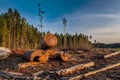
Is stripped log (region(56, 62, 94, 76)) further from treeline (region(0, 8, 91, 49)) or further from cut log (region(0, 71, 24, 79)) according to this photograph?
treeline (region(0, 8, 91, 49))

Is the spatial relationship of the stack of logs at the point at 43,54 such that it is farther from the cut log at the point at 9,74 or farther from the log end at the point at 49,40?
the cut log at the point at 9,74

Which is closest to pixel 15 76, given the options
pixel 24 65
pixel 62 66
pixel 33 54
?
pixel 24 65

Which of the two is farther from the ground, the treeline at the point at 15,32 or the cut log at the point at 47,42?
the treeline at the point at 15,32

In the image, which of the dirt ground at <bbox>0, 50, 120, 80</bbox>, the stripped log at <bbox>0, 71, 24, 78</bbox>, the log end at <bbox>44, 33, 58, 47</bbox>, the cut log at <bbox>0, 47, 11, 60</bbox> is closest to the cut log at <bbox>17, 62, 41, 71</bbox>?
the dirt ground at <bbox>0, 50, 120, 80</bbox>

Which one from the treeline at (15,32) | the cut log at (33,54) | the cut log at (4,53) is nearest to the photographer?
the cut log at (33,54)

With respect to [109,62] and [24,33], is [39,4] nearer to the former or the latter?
[24,33]

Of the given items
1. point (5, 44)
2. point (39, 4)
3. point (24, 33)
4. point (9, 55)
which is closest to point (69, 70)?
point (9, 55)

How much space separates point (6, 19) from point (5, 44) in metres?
7.99

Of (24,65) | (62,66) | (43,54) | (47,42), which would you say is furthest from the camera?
(47,42)

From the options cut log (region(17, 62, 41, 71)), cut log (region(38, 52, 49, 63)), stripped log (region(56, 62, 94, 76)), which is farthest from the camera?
cut log (region(38, 52, 49, 63))

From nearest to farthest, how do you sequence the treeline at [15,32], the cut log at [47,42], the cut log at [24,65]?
the cut log at [24,65]
the cut log at [47,42]
the treeline at [15,32]

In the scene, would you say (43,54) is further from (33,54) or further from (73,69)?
(73,69)

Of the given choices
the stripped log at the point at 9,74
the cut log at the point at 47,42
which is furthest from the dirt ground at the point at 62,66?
the cut log at the point at 47,42

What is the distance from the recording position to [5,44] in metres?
65.9
